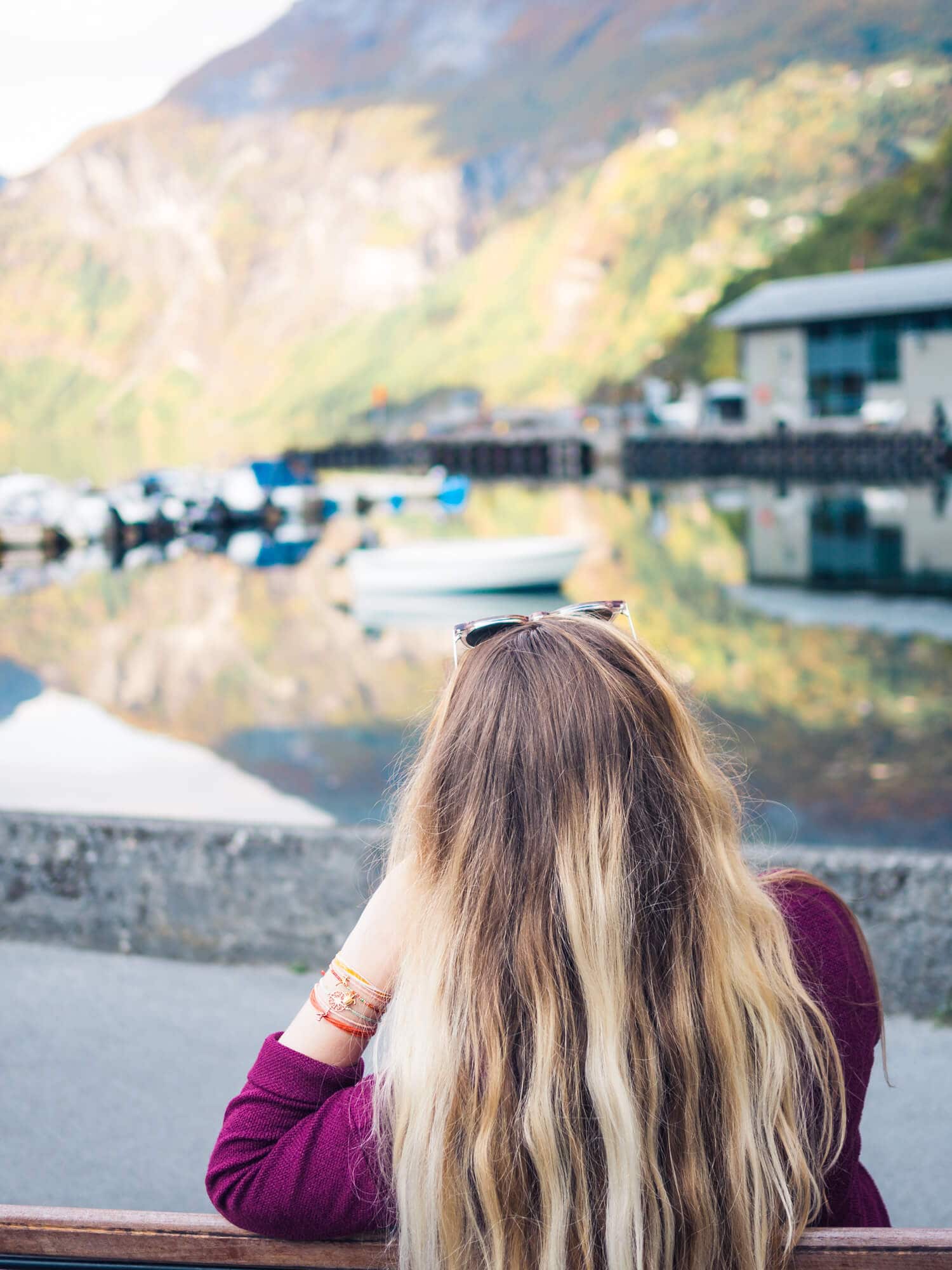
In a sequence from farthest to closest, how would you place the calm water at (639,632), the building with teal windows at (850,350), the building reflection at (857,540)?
the building with teal windows at (850,350) < the building reflection at (857,540) < the calm water at (639,632)

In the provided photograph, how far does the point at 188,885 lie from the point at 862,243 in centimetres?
7273

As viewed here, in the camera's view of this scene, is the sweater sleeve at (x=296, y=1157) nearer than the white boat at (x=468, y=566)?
Yes

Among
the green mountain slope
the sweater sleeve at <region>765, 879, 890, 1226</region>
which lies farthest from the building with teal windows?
the sweater sleeve at <region>765, 879, 890, 1226</region>

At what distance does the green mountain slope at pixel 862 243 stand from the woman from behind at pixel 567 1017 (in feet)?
221

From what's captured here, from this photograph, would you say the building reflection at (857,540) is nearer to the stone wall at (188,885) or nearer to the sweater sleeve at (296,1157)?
the stone wall at (188,885)

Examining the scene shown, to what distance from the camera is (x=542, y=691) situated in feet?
4.16

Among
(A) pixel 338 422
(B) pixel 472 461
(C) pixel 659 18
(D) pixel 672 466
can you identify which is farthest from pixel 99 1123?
(C) pixel 659 18

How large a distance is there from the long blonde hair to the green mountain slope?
67365mm

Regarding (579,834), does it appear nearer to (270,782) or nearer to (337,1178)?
(337,1178)

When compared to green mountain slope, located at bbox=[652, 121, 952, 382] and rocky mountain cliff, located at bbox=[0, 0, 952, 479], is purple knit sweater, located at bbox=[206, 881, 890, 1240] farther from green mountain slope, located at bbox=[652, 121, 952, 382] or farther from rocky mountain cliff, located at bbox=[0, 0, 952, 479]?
rocky mountain cliff, located at bbox=[0, 0, 952, 479]

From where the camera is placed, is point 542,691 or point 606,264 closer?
point 542,691

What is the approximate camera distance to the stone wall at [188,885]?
390cm

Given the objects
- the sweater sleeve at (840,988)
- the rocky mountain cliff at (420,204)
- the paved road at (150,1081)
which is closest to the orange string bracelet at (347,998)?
the sweater sleeve at (840,988)

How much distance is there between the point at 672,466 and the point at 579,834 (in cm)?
5164
